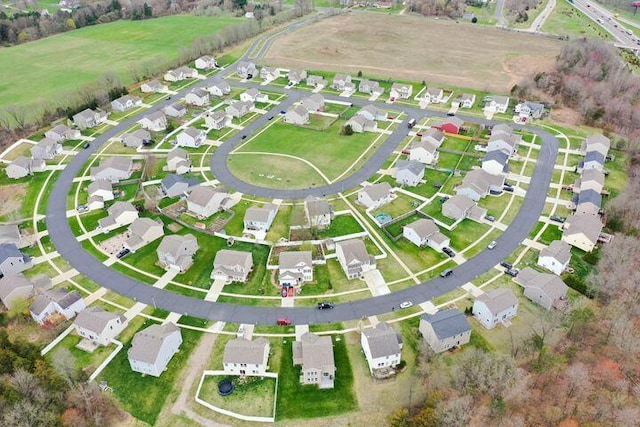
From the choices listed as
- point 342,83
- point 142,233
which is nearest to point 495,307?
point 142,233

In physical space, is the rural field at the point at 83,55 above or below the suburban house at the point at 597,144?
above

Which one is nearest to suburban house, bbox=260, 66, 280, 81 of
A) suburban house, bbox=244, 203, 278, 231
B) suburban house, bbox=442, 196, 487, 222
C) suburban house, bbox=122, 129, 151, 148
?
suburban house, bbox=122, 129, 151, 148

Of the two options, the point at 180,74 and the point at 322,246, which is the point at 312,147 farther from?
the point at 180,74

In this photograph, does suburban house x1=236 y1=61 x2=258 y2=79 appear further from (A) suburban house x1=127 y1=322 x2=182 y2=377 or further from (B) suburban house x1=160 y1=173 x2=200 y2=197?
(A) suburban house x1=127 y1=322 x2=182 y2=377

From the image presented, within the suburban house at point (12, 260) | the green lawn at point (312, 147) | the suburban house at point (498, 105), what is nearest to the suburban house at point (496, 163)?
the green lawn at point (312, 147)

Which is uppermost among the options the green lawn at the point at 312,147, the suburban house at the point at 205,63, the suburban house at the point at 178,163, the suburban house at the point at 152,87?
the suburban house at the point at 205,63

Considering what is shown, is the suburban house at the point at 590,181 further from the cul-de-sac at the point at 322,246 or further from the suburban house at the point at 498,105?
the suburban house at the point at 498,105

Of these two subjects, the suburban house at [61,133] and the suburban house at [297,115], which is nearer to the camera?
the suburban house at [61,133]
